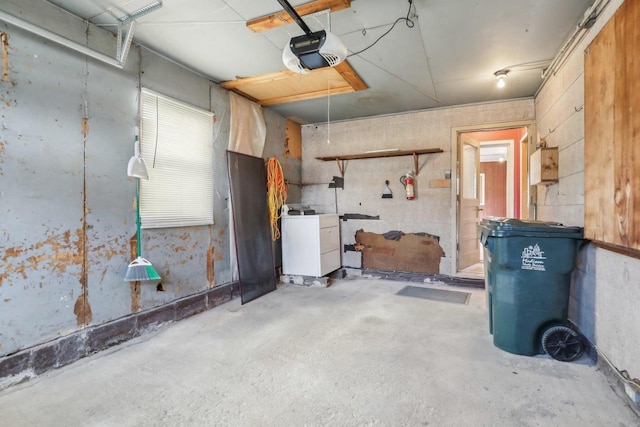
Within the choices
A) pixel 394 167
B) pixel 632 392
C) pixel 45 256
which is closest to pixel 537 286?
pixel 632 392

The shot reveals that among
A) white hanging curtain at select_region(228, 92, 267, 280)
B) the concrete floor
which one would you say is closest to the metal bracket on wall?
white hanging curtain at select_region(228, 92, 267, 280)

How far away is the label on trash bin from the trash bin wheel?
433mm

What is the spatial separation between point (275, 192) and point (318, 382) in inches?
111

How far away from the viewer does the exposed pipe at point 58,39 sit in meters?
1.88

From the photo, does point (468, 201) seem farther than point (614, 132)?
Yes

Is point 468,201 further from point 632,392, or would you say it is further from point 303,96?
point 632,392

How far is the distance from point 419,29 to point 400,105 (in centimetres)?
185

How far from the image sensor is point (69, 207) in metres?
2.22

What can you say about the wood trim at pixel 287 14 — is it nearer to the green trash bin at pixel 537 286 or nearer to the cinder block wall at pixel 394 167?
the green trash bin at pixel 537 286

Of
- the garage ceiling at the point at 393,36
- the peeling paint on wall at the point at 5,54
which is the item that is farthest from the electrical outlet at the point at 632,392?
the peeling paint on wall at the point at 5,54

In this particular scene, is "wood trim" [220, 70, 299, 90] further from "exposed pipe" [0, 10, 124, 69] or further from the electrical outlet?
the electrical outlet

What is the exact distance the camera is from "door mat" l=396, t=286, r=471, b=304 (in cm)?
362

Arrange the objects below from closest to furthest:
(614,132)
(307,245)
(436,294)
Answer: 1. (614,132)
2. (436,294)
3. (307,245)

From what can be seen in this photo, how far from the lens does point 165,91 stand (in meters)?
2.94
